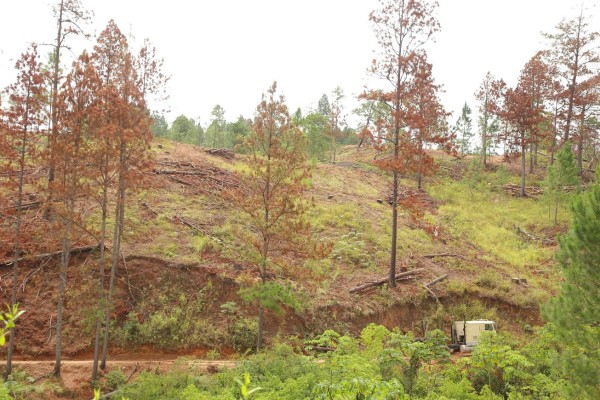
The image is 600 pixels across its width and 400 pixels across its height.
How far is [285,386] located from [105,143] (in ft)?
29.3

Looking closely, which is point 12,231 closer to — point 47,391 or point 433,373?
point 47,391

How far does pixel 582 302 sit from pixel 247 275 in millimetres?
9540

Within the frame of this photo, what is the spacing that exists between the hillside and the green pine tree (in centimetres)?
681

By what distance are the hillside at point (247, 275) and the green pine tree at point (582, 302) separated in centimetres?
681

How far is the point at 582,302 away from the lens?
9938mm

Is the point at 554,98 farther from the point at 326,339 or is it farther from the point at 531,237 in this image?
the point at 326,339

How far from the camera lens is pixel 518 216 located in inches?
1259

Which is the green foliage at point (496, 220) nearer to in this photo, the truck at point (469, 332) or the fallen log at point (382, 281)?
the fallen log at point (382, 281)

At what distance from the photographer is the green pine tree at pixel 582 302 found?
378 inches

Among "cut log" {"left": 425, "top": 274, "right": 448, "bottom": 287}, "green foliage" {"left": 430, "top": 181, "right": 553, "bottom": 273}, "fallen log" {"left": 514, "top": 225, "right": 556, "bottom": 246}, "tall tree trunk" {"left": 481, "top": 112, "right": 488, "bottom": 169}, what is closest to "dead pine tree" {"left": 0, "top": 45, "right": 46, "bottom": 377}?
"cut log" {"left": 425, "top": 274, "right": 448, "bottom": 287}

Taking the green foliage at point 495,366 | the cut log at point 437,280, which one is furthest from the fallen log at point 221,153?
the green foliage at point 495,366

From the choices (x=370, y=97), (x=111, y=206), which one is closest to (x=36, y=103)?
(x=111, y=206)

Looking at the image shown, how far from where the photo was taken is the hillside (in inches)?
630

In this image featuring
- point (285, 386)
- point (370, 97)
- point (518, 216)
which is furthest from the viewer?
point (518, 216)
